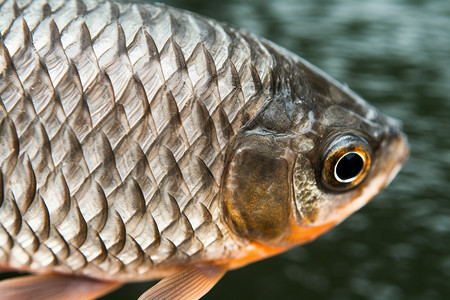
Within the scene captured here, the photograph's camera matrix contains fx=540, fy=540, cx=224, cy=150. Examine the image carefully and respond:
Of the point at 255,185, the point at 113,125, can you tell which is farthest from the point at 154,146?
the point at 255,185

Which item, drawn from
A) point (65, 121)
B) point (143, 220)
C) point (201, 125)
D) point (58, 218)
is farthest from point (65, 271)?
point (201, 125)

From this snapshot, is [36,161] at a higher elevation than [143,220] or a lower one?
higher

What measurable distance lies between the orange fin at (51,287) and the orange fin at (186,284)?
8.3 inches

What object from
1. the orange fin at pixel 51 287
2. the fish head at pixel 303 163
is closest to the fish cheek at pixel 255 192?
the fish head at pixel 303 163

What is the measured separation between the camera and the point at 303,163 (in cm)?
166

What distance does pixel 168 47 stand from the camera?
1548 mm

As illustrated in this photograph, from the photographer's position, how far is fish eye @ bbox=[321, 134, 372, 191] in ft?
5.49

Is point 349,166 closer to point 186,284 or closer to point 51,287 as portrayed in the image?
point 186,284

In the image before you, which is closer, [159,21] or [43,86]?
[43,86]

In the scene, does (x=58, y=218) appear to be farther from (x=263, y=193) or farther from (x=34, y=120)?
(x=263, y=193)

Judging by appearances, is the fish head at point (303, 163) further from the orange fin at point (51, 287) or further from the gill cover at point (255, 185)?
the orange fin at point (51, 287)

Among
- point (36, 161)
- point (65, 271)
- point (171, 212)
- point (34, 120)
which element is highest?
point (34, 120)

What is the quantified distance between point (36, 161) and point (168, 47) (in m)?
0.49

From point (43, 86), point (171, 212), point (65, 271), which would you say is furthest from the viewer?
point (65, 271)
